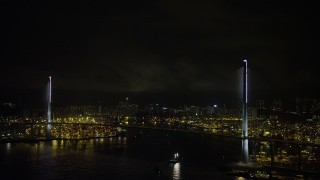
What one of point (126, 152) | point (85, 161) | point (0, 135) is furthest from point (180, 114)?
point (85, 161)

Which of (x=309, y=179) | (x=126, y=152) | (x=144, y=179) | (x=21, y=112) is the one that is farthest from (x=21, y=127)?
(x=309, y=179)

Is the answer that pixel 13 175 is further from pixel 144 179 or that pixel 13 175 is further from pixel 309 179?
pixel 309 179

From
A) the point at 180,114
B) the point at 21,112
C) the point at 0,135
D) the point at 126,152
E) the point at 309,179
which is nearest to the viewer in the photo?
the point at 309,179

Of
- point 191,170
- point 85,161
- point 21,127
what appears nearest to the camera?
point 191,170

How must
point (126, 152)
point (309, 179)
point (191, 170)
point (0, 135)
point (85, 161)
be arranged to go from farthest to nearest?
point (0, 135)
point (126, 152)
point (85, 161)
point (191, 170)
point (309, 179)

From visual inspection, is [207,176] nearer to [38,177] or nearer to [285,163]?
[285,163]

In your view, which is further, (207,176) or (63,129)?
(63,129)

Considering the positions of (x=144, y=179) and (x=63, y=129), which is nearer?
(x=144, y=179)

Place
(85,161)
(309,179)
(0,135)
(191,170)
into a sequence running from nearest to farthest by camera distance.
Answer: (309,179) < (191,170) < (85,161) < (0,135)

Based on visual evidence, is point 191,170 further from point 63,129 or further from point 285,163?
point 63,129
